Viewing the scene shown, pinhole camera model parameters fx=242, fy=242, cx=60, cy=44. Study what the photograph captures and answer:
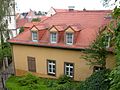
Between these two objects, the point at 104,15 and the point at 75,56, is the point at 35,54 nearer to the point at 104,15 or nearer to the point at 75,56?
the point at 75,56

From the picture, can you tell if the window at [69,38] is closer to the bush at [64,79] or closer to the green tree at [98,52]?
the green tree at [98,52]

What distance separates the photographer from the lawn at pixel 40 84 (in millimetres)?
19453

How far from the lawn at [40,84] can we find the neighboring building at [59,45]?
3.55ft

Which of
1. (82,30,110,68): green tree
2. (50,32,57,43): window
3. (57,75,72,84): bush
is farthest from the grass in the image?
(82,30,110,68): green tree

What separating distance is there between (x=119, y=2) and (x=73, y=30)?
1411 cm

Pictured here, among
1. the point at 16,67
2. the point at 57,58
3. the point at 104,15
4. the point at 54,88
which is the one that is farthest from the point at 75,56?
the point at 16,67

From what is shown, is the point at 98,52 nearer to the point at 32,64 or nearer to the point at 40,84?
the point at 40,84

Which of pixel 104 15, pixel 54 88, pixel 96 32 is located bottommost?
pixel 54 88

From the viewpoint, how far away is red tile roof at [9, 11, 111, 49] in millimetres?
20809

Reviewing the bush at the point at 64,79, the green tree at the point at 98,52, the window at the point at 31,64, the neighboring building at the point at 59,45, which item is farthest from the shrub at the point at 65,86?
the window at the point at 31,64

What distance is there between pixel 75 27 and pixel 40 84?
19.2 ft

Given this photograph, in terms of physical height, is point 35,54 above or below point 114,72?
below

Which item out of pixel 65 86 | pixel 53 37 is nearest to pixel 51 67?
pixel 53 37

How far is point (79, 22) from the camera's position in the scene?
74.9 feet
